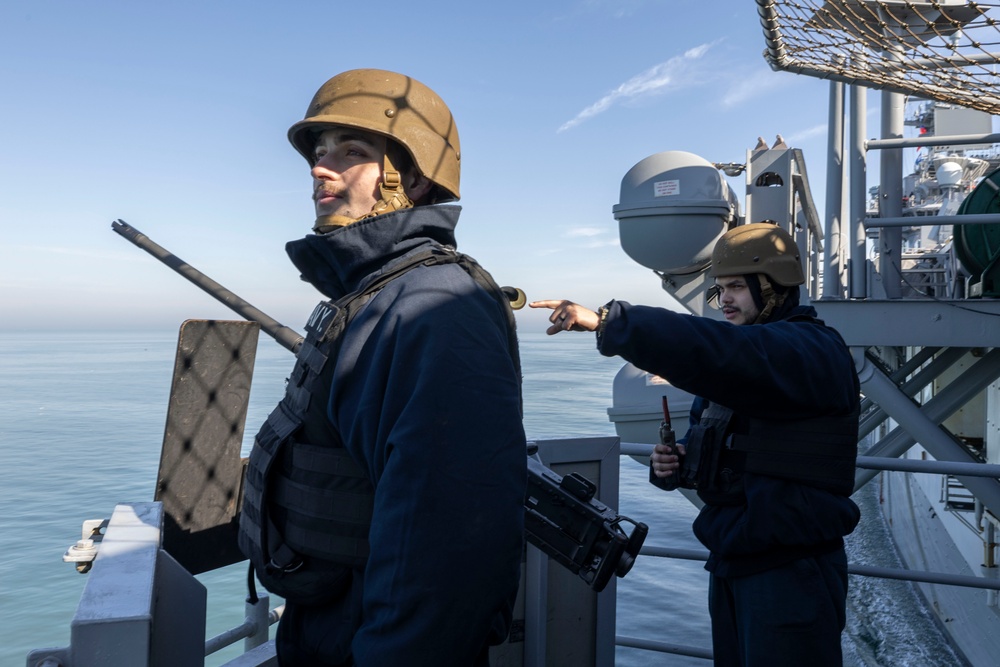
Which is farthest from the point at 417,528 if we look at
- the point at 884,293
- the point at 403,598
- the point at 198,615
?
the point at 884,293

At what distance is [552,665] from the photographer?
111 inches

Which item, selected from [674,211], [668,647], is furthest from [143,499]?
[668,647]

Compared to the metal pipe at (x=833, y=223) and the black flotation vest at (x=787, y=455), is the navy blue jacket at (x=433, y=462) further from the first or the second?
the metal pipe at (x=833, y=223)

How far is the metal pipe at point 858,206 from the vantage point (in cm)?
504

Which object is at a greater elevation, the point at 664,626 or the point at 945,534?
the point at 945,534

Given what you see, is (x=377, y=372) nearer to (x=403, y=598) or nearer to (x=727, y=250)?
(x=403, y=598)

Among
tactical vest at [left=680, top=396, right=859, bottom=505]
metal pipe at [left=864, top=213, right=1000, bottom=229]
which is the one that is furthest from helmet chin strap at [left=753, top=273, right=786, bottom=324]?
metal pipe at [left=864, top=213, right=1000, bottom=229]

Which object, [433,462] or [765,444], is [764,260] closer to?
[765,444]

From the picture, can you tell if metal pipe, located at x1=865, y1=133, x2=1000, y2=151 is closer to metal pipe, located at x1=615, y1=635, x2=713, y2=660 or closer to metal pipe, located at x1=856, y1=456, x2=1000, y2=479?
metal pipe, located at x1=856, y1=456, x2=1000, y2=479

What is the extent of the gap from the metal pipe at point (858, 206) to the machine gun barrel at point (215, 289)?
3.68 m

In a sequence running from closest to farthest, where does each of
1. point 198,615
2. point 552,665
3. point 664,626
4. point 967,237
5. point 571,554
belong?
point 198,615 → point 571,554 → point 552,665 → point 967,237 → point 664,626

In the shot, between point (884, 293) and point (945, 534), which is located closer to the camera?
point (884, 293)

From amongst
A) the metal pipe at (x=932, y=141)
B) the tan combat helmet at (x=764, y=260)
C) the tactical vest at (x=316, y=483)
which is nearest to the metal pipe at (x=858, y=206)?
the metal pipe at (x=932, y=141)

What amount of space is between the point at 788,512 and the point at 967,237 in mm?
4932
